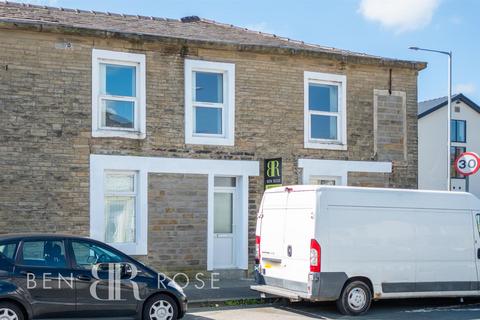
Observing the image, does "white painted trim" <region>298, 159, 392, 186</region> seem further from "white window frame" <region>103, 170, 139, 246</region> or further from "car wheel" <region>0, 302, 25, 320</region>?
"car wheel" <region>0, 302, 25, 320</region>

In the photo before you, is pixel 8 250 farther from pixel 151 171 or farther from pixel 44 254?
pixel 151 171

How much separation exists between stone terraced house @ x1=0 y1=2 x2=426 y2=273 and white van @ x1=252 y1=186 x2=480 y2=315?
2918mm

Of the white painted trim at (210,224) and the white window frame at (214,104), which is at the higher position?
the white window frame at (214,104)

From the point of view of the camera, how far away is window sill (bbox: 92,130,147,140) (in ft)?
46.1

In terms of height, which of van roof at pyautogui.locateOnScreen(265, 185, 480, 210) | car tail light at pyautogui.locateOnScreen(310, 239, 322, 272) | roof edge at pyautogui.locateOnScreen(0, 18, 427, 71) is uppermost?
roof edge at pyautogui.locateOnScreen(0, 18, 427, 71)

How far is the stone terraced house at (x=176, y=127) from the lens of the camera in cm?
1352

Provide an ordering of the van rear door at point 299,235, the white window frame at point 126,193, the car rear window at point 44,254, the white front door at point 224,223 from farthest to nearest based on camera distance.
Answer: the white front door at point 224,223
the white window frame at point 126,193
the van rear door at point 299,235
the car rear window at point 44,254

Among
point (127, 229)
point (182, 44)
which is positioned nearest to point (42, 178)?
point (127, 229)

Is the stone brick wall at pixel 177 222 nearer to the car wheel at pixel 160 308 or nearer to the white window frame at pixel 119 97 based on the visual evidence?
the white window frame at pixel 119 97

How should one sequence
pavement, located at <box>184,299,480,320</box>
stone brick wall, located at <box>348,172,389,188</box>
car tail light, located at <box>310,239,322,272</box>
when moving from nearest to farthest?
car tail light, located at <box>310,239,322,272</box>, pavement, located at <box>184,299,480,320</box>, stone brick wall, located at <box>348,172,389,188</box>

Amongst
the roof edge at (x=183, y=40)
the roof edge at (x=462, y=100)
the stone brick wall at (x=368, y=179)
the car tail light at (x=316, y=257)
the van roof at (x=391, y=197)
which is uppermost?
the roof edge at (x=462, y=100)

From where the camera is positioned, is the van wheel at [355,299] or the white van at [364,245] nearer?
the white van at [364,245]

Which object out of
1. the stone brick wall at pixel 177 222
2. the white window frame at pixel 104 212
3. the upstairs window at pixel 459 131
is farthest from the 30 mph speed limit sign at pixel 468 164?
the upstairs window at pixel 459 131

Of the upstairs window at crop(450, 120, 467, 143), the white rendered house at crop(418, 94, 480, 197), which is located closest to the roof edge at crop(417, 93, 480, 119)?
the white rendered house at crop(418, 94, 480, 197)
